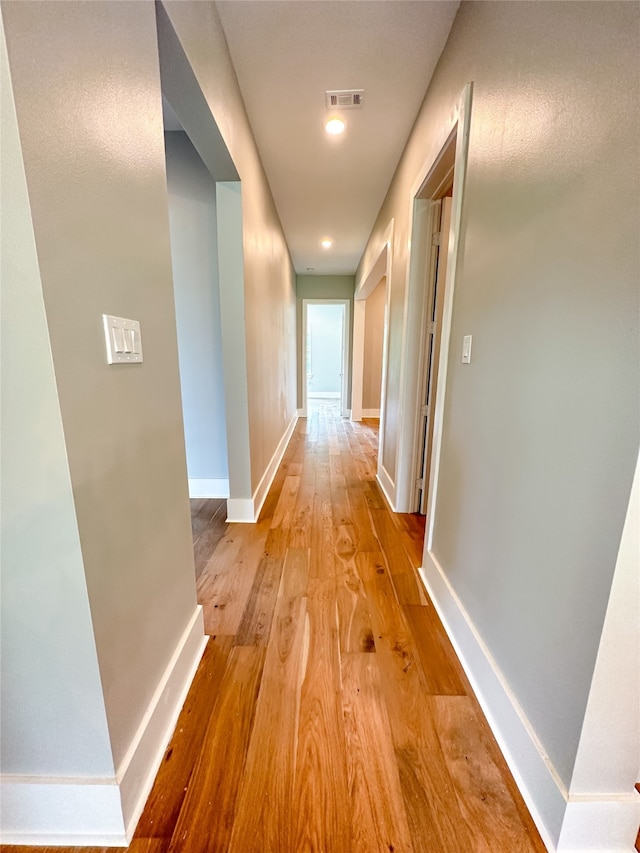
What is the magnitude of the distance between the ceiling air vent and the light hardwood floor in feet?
8.60

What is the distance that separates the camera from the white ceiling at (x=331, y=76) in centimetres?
138

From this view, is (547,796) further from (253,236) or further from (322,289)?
(322,289)

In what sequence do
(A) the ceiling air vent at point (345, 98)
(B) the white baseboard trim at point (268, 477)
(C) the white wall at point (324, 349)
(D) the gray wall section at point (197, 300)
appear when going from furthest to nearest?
(C) the white wall at point (324, 349)
(B) the white baseboard trim at point (268, 477)
(D) the gray wall section at point (197, 300)
(A) the ceiling air vent at point (345, 98)

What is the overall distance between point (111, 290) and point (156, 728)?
1187 millimetres

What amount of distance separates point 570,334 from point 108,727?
4.57ft

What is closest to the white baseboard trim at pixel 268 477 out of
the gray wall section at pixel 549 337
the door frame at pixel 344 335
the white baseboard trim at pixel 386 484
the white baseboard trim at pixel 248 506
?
the white baseboard trim at pixel 248 506

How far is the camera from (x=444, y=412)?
1578 mm

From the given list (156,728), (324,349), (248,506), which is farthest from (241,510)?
(324,349)

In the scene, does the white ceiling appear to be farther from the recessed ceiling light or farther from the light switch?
the light switch

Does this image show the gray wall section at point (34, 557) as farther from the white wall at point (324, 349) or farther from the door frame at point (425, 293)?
the white wall at point (324, 349)

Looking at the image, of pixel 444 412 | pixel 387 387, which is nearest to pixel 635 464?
pixel 444 412

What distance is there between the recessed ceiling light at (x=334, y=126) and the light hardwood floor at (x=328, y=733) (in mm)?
2682

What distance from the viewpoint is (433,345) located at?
2.31 meters

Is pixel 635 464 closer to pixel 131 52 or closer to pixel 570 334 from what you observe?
pixel 570 334
